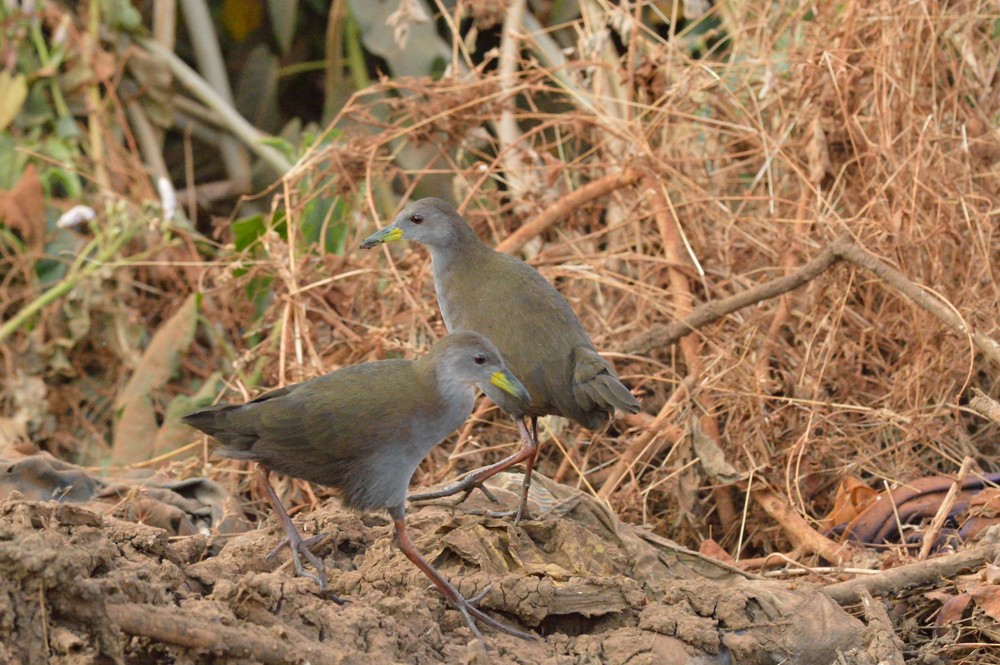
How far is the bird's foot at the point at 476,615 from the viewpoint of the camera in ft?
9.18

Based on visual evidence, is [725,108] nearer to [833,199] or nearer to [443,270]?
[833,199]

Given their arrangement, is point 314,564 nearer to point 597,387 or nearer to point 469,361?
point 469,361

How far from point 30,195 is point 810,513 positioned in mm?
3998

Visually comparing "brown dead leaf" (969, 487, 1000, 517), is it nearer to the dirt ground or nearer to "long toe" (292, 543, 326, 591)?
the dirt ground

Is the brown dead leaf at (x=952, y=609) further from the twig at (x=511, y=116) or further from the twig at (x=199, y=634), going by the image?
the twig at (x=511, y=116)

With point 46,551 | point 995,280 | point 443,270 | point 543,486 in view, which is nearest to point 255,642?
point 46,551

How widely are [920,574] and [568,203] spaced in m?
2.17

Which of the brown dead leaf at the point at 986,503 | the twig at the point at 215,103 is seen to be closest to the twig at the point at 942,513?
the brown dead leaf at the point at 986,503

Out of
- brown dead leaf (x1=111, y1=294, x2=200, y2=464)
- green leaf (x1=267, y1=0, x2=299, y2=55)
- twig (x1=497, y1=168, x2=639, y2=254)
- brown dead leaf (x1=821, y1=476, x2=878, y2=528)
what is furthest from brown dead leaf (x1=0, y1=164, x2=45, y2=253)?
brown dead leaf (x1=821, y1=476, x2=878, y2=528)

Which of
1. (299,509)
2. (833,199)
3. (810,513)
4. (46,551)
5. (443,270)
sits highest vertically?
(46,551)

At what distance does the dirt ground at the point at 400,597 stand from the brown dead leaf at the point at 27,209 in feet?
10.8

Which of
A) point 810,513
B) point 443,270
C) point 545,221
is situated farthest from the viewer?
point 545,221

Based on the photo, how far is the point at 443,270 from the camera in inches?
154

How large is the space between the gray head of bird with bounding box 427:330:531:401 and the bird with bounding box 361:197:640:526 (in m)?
0.25
